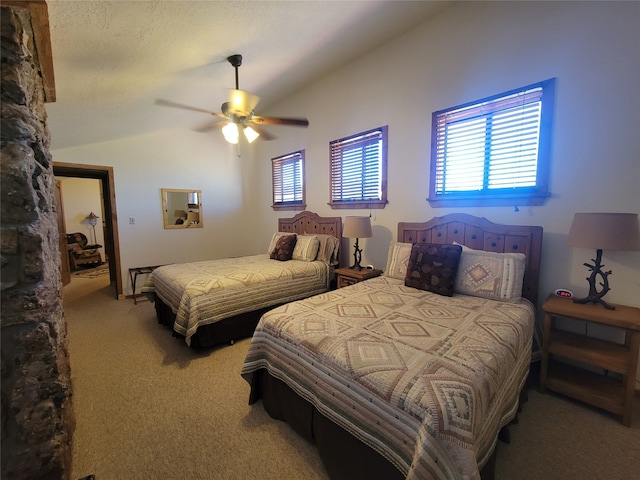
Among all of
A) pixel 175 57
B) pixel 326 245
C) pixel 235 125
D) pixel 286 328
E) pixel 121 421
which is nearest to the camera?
pixel 286 328

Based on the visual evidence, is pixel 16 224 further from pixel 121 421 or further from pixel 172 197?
pixel 172 197

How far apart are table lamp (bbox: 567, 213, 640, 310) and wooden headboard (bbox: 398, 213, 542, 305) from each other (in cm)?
33

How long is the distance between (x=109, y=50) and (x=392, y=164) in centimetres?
267

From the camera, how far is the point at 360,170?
350 cm

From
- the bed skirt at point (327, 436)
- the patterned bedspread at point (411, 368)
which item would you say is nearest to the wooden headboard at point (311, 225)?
the patterned bedspread at point (411, 368)

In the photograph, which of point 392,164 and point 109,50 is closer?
point 109,50

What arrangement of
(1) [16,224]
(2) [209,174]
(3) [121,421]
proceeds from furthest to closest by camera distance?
(2) [209,174] < (3) [121,421] < (1) [16,224]

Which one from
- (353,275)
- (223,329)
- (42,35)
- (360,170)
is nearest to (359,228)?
(353,275)

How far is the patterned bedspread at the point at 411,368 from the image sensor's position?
96cm

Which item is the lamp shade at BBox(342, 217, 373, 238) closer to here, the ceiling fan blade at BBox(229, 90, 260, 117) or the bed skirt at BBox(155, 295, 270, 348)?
the bed skirt at BBox(155, 295, 270, 348)

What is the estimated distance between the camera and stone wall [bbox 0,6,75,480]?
714 mm

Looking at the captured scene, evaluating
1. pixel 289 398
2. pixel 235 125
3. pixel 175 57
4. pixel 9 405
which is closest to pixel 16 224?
pixel 9 405

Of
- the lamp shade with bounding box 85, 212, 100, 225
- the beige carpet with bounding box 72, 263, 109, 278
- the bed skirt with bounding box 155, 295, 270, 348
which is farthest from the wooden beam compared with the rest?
the lamp shade with bounding box 85, 212, 100, 225

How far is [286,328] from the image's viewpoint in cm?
162
